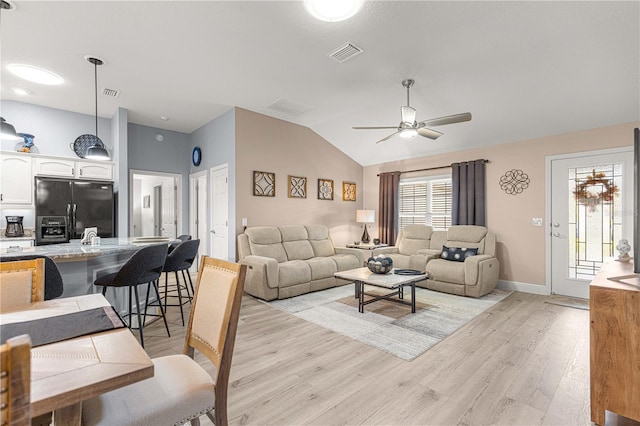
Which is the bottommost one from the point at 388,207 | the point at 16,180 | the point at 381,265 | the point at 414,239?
the point at 381,265

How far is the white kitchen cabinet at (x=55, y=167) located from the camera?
4484 mm

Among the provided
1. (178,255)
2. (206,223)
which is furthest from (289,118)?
(178,255)

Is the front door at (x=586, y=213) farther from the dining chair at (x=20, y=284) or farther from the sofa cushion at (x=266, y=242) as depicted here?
the dining chair at (x=20, y=284)

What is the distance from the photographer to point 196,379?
4.17ft

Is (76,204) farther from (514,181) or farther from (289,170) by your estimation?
(514,181)

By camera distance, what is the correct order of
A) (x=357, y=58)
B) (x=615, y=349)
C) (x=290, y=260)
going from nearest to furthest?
(x=615, y=349) < (x=357, y=58) < (x=290, y=260)

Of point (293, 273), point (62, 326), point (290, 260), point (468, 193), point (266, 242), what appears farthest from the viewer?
point (468, 193)

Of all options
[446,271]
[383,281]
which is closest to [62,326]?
→ [383,281]

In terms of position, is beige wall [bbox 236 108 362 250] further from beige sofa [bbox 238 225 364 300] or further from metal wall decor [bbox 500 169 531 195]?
metal wall decor [bbox 500 169 531 195]

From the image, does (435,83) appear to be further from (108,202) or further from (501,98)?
(108,202)

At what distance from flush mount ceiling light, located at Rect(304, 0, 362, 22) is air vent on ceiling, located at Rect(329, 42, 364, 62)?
0.45m

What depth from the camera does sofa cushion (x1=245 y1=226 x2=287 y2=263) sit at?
479 centimetres

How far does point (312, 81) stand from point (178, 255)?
8.81ft

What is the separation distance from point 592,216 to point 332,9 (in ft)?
14.8
